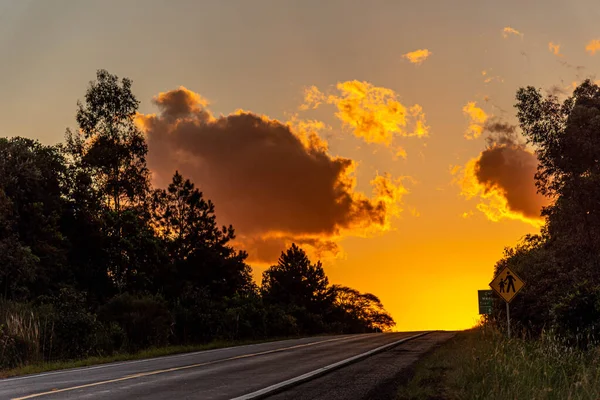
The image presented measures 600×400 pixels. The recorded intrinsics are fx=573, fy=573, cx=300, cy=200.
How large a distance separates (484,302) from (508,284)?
925 cm

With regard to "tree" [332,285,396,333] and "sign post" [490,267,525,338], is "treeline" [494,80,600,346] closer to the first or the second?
"sign post" [490,267,525,338]

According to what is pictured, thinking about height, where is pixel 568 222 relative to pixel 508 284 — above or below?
above

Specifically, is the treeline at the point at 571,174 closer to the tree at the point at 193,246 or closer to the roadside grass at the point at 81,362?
the roadside grass at the point at 81,362

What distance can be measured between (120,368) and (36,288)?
2039 centimetres

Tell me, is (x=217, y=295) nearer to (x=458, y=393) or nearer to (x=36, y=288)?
(x=36, y=288)

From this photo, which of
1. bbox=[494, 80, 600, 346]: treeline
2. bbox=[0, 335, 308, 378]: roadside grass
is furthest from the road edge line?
bbox=[494, 80, 600, 346]: treeline

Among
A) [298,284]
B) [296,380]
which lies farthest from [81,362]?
[298,284]

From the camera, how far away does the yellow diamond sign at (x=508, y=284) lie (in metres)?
22.2

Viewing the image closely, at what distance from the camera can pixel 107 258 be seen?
3791 centimetres

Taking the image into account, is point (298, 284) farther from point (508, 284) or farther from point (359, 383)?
point (359, 383)

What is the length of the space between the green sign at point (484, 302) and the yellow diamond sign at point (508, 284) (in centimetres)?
864

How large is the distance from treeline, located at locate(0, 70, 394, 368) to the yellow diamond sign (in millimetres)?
13900

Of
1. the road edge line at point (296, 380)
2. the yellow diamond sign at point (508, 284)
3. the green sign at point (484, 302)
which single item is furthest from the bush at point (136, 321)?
the green sign at point (484, 302)

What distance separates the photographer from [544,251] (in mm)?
34031
